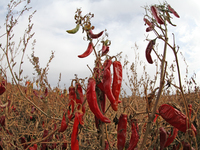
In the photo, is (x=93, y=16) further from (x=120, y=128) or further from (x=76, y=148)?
(x=76, y=148)

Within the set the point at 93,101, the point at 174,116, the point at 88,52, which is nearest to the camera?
the point at 174,116

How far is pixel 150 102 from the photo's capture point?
107 cm

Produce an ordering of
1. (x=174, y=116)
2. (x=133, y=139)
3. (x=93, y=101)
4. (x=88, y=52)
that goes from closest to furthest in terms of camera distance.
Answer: (x=174, y=116) → (x=93, y=101) → (x=133, y=139) → (x=88, y=52)

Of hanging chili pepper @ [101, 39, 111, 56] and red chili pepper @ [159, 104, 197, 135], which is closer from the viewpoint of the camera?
red chili pepper @ [159, 104, 197, 135]

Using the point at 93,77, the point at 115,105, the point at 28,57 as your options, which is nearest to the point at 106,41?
the point at 93,77

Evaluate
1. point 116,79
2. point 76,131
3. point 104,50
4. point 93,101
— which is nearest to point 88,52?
point 104,50

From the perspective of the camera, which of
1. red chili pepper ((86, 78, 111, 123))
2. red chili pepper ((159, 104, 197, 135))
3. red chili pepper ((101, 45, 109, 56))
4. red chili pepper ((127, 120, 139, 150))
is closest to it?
red chili pepper ((159, 104, 197, 135))

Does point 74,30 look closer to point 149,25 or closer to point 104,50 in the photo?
point 104,50

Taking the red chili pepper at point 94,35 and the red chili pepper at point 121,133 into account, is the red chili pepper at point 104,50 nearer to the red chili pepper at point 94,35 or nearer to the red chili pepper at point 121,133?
the red chili pepper at point 94,35

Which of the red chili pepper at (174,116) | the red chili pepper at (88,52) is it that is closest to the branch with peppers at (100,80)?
the red chili pepper at (88,52)

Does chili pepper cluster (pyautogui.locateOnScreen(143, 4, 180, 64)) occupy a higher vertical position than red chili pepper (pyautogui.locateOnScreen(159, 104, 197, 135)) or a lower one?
higher

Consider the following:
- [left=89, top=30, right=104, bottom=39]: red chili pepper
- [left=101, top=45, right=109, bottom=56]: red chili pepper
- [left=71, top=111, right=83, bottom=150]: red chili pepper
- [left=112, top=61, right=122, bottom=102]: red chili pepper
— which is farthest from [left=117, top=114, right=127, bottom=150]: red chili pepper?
[left=89, top=30, right=104, bottom=39]: red chili pepper

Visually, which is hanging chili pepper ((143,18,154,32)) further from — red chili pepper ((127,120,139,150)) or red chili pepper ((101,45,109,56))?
red chili pepper ((127,120,139,150))

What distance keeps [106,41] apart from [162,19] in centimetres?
47
